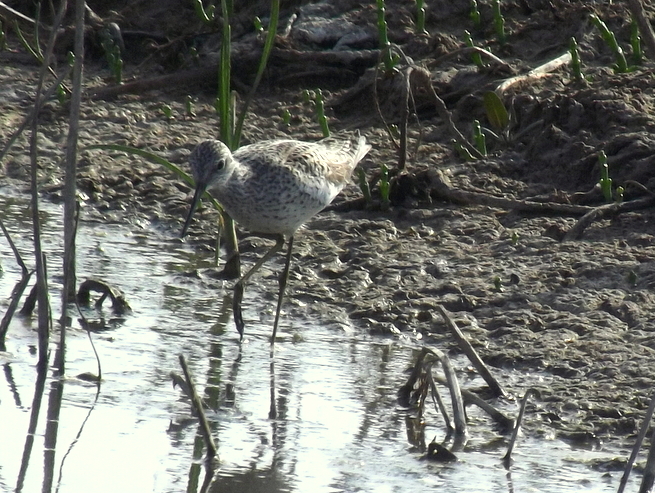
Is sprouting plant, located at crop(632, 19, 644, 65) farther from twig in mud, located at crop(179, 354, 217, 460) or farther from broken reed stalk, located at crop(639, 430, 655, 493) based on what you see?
broken reed stalk, located at crop(639, 430, 655, 493)

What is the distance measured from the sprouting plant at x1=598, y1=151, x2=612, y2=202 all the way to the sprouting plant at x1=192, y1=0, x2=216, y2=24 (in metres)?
3.81

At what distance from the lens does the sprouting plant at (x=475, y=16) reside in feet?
29.6

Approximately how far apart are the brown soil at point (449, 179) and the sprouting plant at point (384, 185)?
6 cm

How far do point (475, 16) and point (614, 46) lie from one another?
1257mm

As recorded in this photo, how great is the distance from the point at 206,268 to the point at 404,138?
1535 mm

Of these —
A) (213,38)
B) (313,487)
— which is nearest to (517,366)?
(313,487)

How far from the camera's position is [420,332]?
6.00m

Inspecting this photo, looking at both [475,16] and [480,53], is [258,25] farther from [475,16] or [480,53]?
[480,53]

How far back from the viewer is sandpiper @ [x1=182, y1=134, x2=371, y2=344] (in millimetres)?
5801

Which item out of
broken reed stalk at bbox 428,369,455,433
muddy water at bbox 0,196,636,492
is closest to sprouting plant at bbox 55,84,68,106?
muddy water at bbox 0,196,636,492

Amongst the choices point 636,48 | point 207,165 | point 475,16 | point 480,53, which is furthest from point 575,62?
point 207,165

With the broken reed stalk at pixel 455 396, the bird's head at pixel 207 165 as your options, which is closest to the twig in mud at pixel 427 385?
the broken reed stalk at pixel 455 396

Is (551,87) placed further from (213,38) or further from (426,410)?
(426,410)

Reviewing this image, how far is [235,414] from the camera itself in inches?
196
